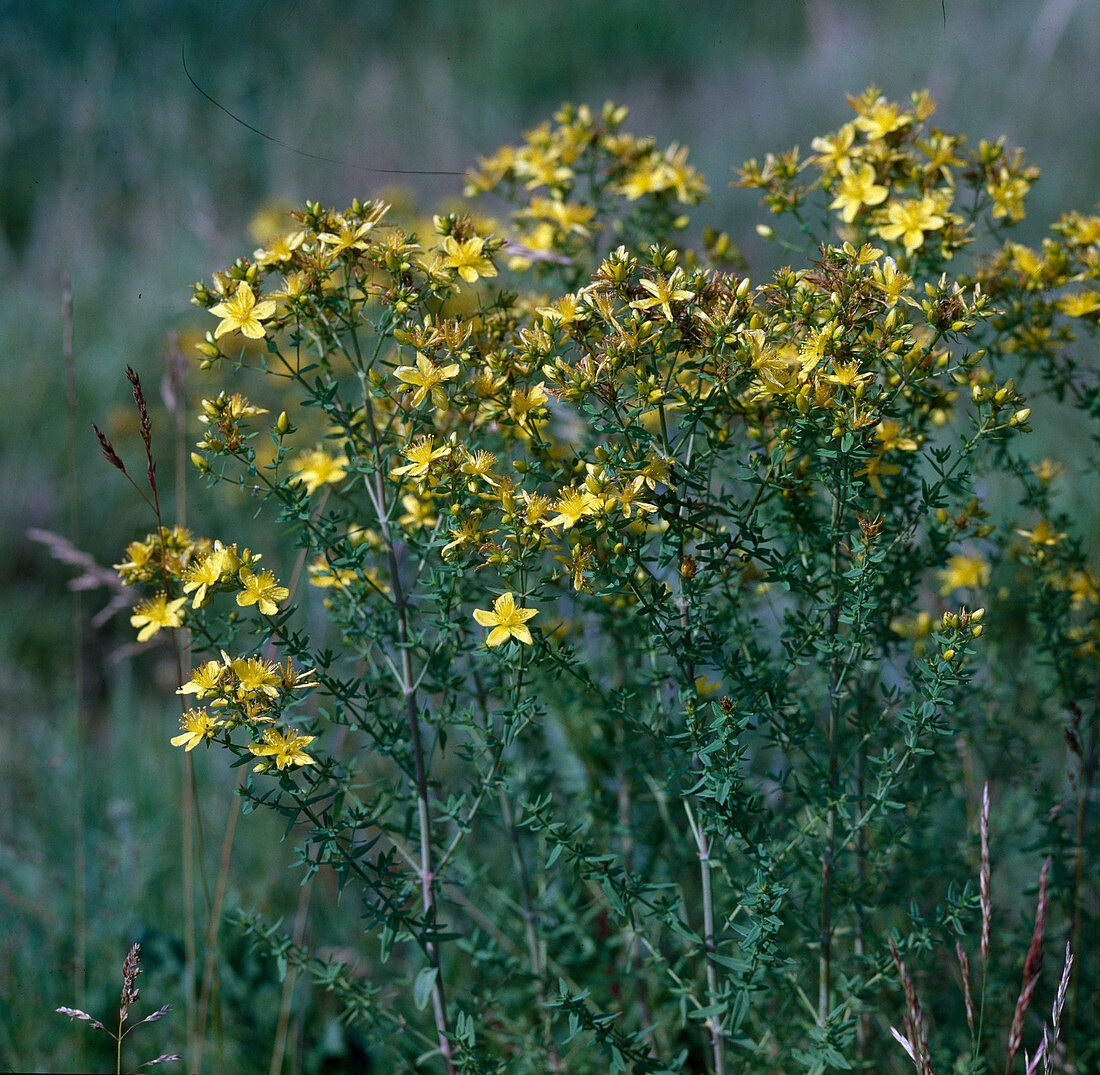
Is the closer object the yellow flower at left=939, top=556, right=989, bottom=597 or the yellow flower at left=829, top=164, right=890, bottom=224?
the yellow flower at left=829, top=164, right=890, bottom=224

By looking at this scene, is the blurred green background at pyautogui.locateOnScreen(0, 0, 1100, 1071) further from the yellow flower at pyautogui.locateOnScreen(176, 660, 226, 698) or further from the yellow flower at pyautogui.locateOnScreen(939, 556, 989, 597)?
the yellow flower at pyautogui.locateOnScreen(939, 556, 989, 597)

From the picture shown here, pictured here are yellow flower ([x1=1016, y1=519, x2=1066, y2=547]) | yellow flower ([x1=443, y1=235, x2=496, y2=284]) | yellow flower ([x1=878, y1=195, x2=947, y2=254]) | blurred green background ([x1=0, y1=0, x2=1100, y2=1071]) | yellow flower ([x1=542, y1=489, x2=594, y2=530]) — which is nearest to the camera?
yellow flower ([x1=542, y1=489, x2=594, y2=530])

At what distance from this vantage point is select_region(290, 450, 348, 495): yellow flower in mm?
1758

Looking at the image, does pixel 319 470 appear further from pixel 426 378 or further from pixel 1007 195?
pixel 1007 195

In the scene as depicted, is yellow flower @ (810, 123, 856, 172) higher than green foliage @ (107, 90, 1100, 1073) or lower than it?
higher

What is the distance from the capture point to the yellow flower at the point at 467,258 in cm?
170

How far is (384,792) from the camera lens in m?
1.89

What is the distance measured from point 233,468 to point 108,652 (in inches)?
38.7

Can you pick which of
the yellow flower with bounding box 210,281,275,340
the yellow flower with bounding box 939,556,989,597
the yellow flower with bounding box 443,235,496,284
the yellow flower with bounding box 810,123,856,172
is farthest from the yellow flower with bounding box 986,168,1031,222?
the yellow flower with bounding box 210,281,275,340

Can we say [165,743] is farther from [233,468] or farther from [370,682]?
[370,682]

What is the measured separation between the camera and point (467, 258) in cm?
171

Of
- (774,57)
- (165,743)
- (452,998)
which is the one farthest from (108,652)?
(774,57)

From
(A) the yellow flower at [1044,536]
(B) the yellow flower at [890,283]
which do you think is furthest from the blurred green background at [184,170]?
(A) the yellow flower at [1044,536]

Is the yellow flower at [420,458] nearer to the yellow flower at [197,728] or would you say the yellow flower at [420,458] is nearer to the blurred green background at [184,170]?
the yellow flower at [197,728]
